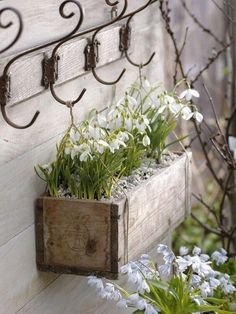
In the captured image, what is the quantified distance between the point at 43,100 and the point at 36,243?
0.38 m

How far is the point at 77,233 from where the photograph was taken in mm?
2389

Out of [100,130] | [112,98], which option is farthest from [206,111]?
[100,130]

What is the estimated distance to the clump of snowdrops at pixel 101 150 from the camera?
240 cm

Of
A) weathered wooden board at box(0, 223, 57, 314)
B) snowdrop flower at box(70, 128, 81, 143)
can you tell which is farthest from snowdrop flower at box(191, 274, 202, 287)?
snowdrop flower at box(70, 128, 81, 143)

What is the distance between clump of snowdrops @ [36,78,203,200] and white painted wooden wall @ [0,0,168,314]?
0.05 m

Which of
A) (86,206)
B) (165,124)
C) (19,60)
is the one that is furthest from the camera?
(165,124)

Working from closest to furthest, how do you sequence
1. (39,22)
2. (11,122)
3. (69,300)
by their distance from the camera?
(11,122), (39,22), (69,300)

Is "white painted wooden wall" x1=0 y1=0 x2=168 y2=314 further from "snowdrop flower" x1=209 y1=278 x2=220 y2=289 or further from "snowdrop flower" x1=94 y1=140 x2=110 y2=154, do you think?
"snowdrop flower" x1=209 y1=278 x2=220 y2=289

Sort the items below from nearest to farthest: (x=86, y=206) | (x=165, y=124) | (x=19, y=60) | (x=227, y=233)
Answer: (x=19, y=60)
(x=86, y=206)
(x=165, y=124)
(x=227, y=233)

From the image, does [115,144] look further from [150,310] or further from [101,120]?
[150,310]

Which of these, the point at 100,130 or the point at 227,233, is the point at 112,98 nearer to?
the point at 100,130

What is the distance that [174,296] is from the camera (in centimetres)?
251

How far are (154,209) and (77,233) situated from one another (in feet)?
1.03

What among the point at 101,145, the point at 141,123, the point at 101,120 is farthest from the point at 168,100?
the point at 101,145
